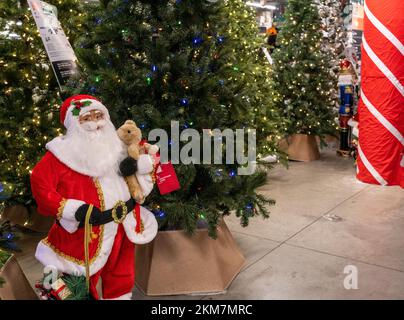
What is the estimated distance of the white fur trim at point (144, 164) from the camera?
2365 mm

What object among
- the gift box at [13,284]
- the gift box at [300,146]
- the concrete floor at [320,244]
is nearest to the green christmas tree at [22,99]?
the concrete floor at [320,244]

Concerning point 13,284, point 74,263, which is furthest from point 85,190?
point 13,284

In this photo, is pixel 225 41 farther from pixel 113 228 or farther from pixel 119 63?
pixel 113 228

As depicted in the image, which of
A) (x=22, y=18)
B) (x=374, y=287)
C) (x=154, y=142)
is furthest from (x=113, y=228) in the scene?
(x=22, y=18)

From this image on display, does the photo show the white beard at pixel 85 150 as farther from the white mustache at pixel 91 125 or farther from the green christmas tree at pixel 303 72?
the green christmas tree at pixel 303 72

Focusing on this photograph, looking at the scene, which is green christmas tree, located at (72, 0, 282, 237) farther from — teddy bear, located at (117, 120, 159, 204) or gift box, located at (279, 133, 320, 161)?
gift box, located at (279, 133, 320, 161)

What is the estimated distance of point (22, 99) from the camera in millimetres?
3891

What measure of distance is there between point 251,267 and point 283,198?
1939 millimetres

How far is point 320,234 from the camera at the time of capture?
4.00m

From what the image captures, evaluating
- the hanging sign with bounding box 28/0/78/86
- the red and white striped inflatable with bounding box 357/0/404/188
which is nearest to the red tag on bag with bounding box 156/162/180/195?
the hanging sign with bounding box 28/0/78/86

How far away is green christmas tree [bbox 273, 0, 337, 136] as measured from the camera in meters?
6.74

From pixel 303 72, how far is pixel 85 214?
17.8ft

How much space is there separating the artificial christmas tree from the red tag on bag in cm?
436

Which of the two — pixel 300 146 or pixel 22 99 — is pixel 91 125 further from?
pixel 300 146
